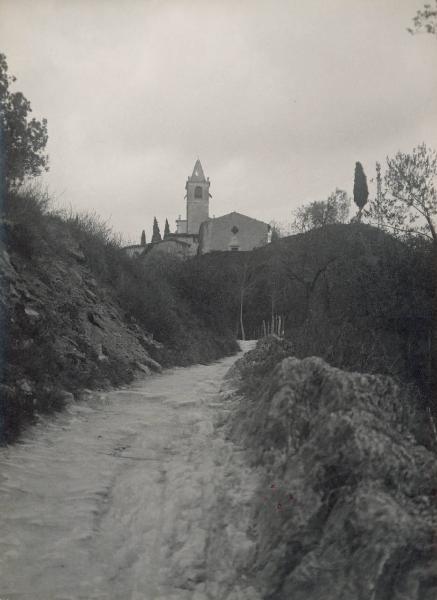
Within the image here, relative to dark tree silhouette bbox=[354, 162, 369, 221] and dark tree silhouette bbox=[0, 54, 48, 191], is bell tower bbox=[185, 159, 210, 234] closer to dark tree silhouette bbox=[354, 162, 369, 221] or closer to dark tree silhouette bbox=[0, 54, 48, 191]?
dark tree silhouette bbox=[354, 162, 369, 221]

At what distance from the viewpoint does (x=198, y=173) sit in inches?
3329

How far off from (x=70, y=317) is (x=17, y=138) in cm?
365

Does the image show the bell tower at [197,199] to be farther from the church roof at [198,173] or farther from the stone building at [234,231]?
the stone building at [234,231]

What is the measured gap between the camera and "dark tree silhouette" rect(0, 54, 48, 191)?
26.4 feet

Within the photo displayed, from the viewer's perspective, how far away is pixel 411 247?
11820mm

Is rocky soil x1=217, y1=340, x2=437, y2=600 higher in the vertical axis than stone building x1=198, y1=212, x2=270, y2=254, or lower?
lower

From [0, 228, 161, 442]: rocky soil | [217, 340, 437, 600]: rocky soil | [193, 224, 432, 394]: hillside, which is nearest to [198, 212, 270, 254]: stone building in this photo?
[193, 224, 432, 394]: hillside

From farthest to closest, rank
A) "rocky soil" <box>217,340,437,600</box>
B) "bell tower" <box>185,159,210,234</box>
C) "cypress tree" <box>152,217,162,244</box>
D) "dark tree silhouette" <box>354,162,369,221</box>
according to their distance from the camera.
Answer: "bell tower" <box>185,159,210,234</box>
"cypress tree" <box>152,217,162,244</box>
"dark tree silhouette" <box>354,162,369,221</box>
"rocky soil" <box>217,340,437,600</box>

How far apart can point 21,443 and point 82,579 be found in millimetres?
2648

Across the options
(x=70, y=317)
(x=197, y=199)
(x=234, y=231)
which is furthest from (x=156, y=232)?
(x=70, y=317)

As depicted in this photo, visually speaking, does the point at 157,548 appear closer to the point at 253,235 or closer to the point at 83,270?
→ the point at 83,270

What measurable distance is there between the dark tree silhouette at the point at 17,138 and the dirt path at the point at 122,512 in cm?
508

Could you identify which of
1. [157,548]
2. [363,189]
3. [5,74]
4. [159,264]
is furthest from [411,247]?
[363,189]

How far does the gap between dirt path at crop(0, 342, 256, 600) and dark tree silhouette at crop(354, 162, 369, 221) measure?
46.2 m
